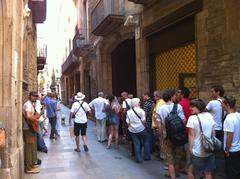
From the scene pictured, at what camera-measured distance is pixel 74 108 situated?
10516 millimetres

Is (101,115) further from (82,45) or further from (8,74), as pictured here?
(82,45)

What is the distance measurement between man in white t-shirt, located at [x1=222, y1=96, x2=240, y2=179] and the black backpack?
0.99 metres

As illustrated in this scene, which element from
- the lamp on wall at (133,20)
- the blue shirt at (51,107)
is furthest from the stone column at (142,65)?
the blue shirt at (51,107)

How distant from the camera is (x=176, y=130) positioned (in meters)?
6.29

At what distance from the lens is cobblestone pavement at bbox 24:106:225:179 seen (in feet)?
24.7

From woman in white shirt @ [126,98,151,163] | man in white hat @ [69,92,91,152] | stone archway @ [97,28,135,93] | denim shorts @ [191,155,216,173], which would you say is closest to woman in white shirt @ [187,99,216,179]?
denim shorts @ [191,155,216,173]

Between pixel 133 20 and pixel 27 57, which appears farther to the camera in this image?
pixel 133 20

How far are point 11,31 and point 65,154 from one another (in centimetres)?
483

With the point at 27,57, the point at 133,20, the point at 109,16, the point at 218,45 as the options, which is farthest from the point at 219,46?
the point at 27,57

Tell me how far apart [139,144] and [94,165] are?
1.19m

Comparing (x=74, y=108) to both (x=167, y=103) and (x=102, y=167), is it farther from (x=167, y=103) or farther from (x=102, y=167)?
(x=167, y=103)

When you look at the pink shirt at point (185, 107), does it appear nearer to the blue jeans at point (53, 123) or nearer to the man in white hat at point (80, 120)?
the man in white hat at point (80, 120)

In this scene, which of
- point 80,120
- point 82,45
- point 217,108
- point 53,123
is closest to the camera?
point 217,108

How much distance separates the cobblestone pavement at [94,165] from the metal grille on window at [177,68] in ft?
7.60
